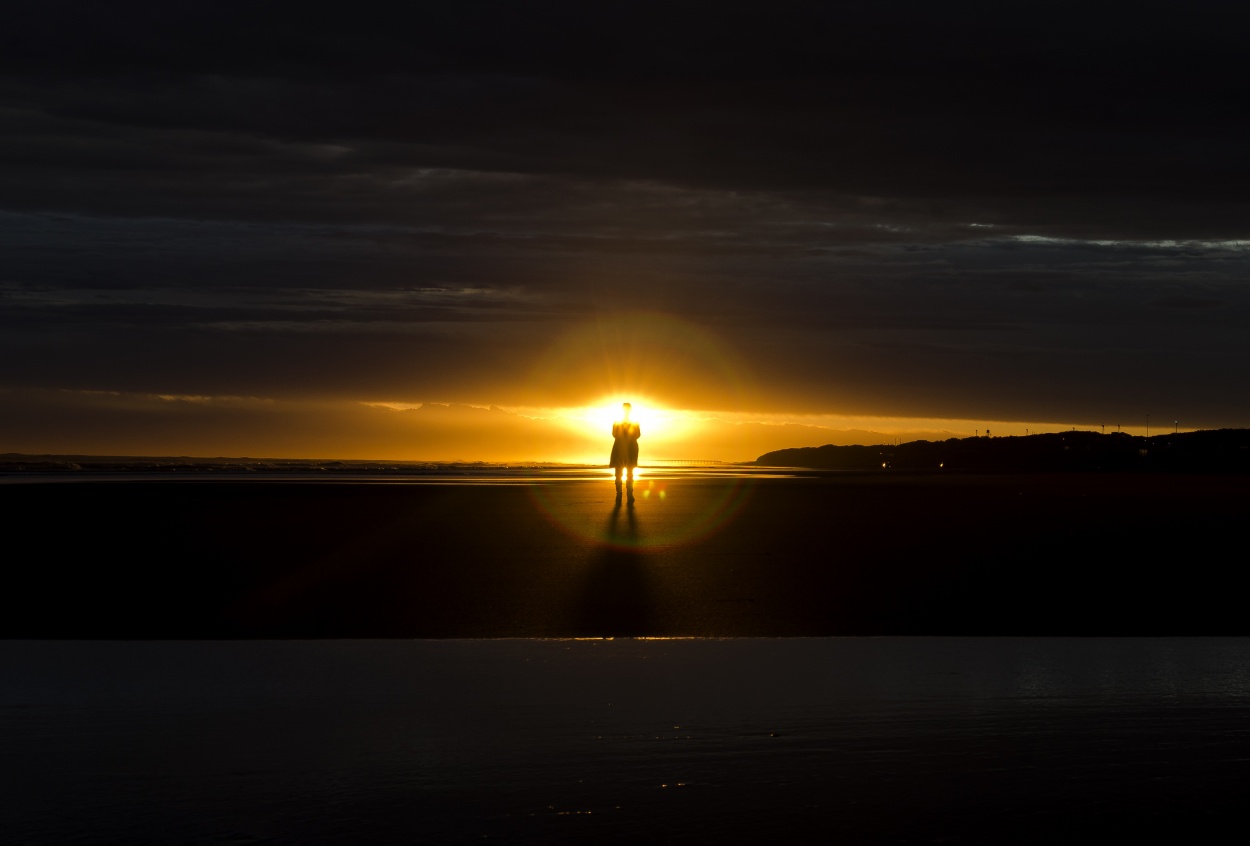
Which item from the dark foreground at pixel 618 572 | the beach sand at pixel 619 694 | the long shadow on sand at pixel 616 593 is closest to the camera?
the beach sand at pixel 619 694

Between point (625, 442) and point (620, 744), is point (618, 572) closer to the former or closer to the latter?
point (620, 744)

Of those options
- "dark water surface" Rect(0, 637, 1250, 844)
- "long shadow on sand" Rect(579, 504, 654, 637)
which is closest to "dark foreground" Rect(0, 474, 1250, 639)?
"long shadow on sand" Rect(579, 504, 654, 637)

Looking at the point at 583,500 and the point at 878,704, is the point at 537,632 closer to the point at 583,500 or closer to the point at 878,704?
the point at 878,704

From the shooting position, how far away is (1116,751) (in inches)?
249

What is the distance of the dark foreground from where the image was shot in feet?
37.3

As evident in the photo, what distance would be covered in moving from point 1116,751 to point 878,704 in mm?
1574

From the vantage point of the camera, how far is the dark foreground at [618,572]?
1138 centimetres

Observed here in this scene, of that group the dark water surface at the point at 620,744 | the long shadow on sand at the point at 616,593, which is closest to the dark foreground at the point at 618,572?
the long shadow on sand at the point at 616,593

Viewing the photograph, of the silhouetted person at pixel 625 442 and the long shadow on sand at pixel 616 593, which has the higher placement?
the silhouetted person at pixel 625 442

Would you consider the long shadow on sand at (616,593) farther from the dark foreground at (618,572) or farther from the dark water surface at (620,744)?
the dark water surface at (620,744)

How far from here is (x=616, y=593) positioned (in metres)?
13.2

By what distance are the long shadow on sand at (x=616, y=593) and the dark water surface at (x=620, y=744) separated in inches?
44.5

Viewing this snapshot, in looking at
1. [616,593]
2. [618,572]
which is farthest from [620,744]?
[618,572]

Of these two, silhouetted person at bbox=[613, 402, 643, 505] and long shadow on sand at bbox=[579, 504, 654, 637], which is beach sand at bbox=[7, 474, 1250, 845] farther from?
silhouetted person at bbox=[613, 402, 643, 505]
